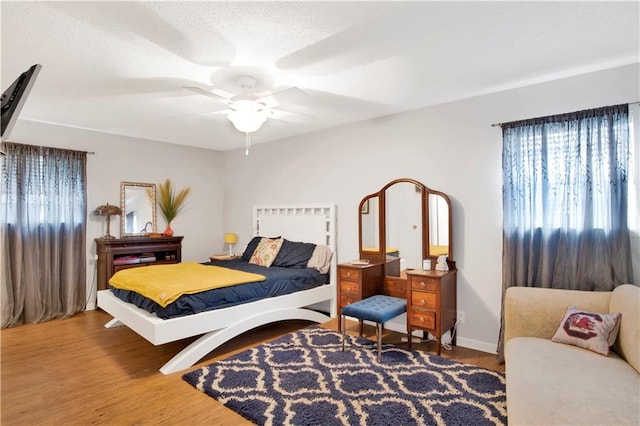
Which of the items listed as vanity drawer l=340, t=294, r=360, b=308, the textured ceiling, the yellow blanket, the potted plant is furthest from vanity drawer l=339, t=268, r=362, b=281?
the potted plant

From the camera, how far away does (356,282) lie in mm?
3703

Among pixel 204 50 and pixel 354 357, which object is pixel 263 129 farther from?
pixel 354 357

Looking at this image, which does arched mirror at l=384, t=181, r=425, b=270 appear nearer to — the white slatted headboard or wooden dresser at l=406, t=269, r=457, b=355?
wooden dresser at l=406, t=269, r=457, b=355

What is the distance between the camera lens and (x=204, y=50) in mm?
2371

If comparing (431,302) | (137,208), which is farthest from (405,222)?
(137,208)

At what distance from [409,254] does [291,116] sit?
2056mm

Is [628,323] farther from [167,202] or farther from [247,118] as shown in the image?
[167,202]

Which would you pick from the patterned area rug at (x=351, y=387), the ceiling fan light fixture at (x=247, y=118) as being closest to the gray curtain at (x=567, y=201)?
the patterned area rug at (x=351, y=387)

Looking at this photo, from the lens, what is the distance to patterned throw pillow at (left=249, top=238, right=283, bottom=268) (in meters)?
4.55

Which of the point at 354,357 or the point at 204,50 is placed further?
the point at 354,357

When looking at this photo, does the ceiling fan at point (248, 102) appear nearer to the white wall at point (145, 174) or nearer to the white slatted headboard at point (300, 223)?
the white slatted headboard at point (300, 223)

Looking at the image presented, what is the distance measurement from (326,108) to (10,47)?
8.35ft

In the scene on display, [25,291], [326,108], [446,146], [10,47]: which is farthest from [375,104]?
[25,291]

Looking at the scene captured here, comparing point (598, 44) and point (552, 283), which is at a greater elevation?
point (598, 44)
